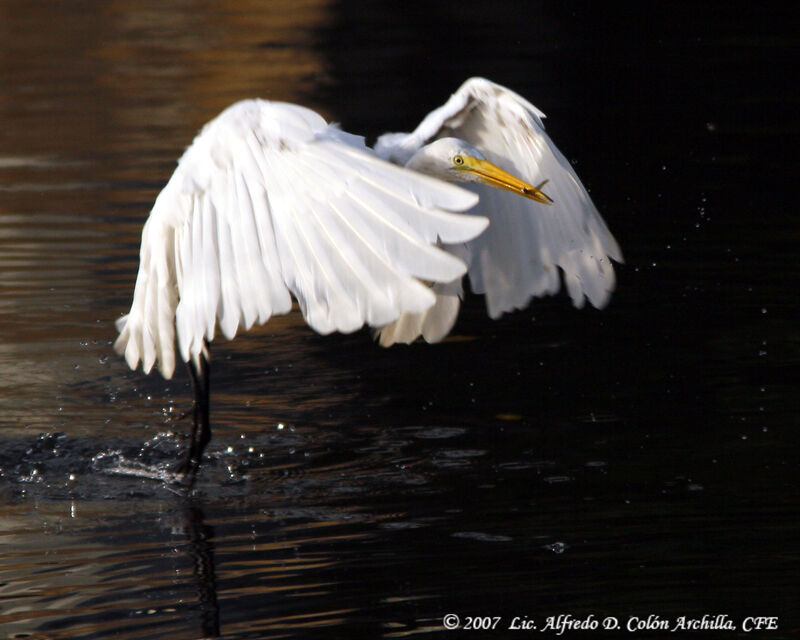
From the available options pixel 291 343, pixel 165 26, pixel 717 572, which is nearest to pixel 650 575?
pixel 717 572

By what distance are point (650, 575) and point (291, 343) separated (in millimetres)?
3396

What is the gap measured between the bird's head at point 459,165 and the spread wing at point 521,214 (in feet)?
0.88

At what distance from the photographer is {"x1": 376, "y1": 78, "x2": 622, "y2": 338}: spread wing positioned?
22.1ft

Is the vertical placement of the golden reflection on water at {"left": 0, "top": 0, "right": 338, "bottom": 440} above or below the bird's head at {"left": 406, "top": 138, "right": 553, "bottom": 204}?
below

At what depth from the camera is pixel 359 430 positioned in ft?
22.9

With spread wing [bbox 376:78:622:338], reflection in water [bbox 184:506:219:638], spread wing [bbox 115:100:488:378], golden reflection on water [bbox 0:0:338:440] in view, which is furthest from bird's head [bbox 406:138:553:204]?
golden reflection on water [bbox 0:0:338:440]

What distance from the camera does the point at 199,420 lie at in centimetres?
666

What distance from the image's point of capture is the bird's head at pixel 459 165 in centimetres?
639

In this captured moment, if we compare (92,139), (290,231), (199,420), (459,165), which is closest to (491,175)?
(459,165)

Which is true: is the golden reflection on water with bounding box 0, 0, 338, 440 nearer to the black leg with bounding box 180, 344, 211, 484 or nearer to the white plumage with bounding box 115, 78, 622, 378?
the black leg with bounding box 180, 344, 211, 484

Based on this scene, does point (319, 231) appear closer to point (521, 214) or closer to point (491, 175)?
point (491, 175)

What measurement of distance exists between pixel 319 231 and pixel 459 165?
4.45ft

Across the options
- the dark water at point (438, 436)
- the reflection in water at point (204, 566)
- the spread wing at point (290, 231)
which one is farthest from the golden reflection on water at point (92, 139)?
the spread wing at point (290, 231)

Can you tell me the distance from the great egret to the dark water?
0.55 m
